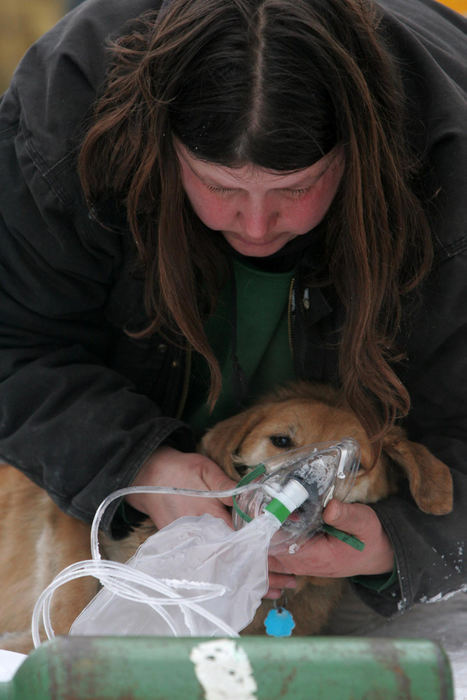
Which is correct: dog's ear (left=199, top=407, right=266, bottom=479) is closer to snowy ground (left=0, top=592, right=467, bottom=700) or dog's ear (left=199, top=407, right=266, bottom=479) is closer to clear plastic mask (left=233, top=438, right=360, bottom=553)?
clear plastic mask (left=233, top=438, right=360, bottom=553)

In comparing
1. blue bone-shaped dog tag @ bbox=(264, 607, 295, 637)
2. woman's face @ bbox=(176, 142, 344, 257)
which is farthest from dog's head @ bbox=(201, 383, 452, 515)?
woman's face @ bbox=(176, 142, 344, 257)

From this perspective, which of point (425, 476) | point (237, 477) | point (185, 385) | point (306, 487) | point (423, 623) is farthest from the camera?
point (185, 385)

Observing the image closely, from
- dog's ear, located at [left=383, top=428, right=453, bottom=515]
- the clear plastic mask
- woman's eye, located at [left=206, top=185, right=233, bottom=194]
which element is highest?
woman's eye, located at [left=206, top=185, right=233, bottom=194]

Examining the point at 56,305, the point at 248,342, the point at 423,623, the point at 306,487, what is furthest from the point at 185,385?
the point at 423,623

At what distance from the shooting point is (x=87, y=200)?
1.89 meters

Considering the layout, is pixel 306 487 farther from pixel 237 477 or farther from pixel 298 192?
pixel 298 192

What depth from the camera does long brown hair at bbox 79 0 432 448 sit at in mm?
1457

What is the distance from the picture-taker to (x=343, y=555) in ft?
6.23

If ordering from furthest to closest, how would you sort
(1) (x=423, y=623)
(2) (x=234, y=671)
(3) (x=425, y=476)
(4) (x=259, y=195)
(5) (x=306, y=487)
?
(1) (x=423, y=623)
(3) (x=425, y=476)
(5) (x=306, y=487)
(4) (x=259, y=195)
(2) (x=234, y=671)

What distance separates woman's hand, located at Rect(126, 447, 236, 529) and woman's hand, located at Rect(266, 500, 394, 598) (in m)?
0.21

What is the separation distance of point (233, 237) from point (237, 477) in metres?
0.68

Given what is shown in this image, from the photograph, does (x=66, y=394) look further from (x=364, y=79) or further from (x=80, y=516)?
(x=364, y=79)

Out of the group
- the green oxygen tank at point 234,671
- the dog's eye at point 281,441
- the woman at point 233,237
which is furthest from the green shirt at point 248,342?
the green oxygen tank at point 234,671

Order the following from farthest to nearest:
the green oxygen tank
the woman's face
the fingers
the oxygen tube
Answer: the fingers < the woman's face < the oxygen tube < the green oxygen tank
